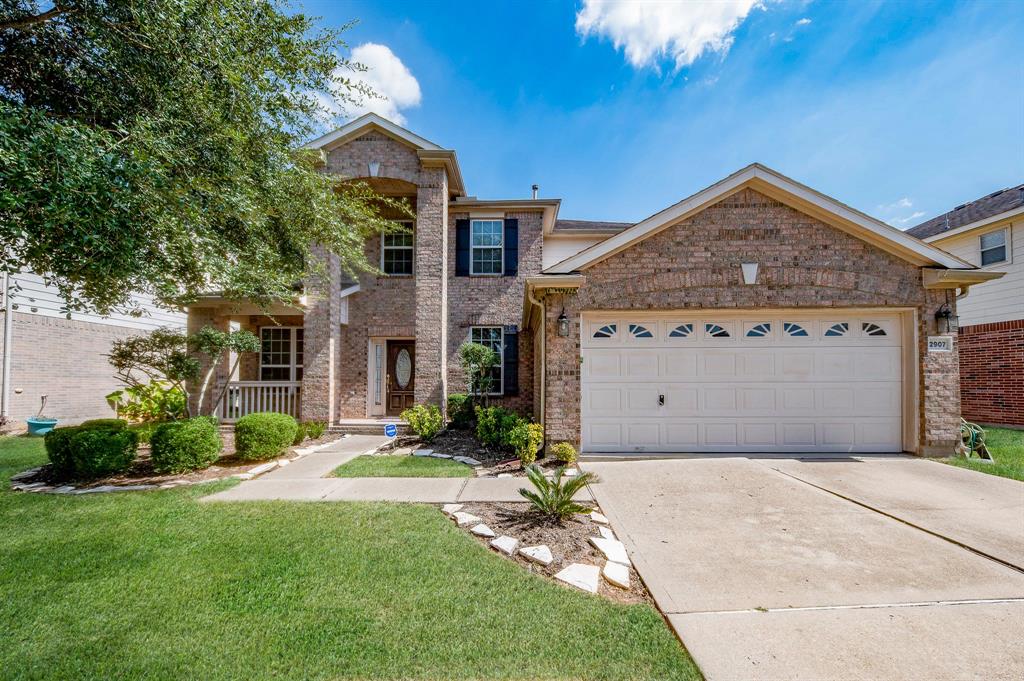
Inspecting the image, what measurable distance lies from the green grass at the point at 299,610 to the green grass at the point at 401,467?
1.91 m

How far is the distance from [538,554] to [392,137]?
10716 millimetres

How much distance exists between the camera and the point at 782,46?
7992 millimetres

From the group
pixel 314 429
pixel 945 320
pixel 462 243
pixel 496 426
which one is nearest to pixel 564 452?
pixel 496 426

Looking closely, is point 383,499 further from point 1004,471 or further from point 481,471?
point 1004,471

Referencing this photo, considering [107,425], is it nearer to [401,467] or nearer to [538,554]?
[401,467]

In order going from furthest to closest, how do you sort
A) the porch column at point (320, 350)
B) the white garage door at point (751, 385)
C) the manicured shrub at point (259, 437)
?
the porch column at point (320, 350), the manicured shrub at point (259, 437), the white garage door at point (751, 385)

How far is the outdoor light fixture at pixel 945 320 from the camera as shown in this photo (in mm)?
6766

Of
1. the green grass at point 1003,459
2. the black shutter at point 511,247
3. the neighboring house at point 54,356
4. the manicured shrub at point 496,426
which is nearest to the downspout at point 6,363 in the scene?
the neighboring house at point 54,356

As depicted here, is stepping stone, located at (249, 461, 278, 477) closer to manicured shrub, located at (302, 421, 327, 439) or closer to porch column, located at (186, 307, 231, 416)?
manicured shrub, located at (302, 421, 327, 439)

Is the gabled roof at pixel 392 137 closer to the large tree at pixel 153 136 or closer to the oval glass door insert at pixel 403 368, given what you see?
the large tree at pixel 153 136

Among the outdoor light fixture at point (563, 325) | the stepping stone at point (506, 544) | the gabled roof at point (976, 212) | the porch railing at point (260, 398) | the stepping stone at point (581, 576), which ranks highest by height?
the gabled roof at point (976, 212)

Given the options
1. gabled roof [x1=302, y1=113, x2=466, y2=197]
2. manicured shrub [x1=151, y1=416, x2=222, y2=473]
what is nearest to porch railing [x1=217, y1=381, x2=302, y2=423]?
manicured shrub [x1=151, y1=416, x2=222, y2=473]

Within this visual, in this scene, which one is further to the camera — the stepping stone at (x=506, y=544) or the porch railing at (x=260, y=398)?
the porch railing at (x=260, y=398)

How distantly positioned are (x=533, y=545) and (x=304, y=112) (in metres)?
7.32
